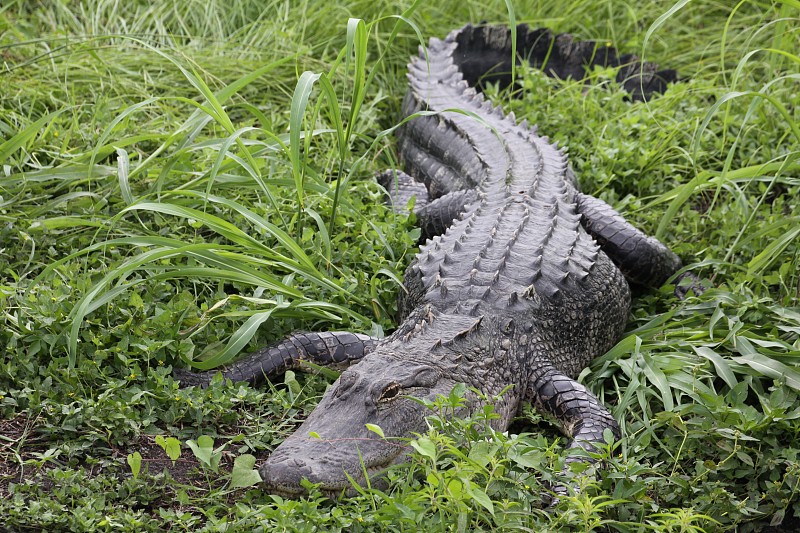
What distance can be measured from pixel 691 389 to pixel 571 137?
2.73m

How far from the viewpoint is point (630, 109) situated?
590 centimetres

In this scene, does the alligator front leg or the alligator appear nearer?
the alligator

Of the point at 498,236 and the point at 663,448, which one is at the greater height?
the point at 498,236

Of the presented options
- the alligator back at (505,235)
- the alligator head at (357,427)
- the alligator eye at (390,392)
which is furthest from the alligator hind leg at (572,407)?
the alligator eye at (390,392)

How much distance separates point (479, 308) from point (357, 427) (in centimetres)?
92

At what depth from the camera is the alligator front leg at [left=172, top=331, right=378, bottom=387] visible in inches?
147

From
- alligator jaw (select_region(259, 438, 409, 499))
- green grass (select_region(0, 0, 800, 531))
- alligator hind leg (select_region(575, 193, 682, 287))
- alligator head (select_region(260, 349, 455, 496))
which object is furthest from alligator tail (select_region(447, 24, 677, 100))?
alligator jaw (select_region(259, 438, 409, 499))

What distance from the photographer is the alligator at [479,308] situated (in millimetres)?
3084

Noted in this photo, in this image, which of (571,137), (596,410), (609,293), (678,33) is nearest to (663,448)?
(596,410)

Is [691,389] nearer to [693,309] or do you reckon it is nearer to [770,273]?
[693,309]

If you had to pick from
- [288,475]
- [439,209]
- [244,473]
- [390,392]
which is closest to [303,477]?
[288,475]

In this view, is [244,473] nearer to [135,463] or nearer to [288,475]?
[288,475]

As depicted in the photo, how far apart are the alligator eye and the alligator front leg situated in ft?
2.01

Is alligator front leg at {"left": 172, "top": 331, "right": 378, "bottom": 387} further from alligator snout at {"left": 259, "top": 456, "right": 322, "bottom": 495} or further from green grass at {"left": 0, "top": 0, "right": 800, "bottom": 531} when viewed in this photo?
alligator snout at {"left": 259, "top": 456, "right": 322, "bottom": 495}
